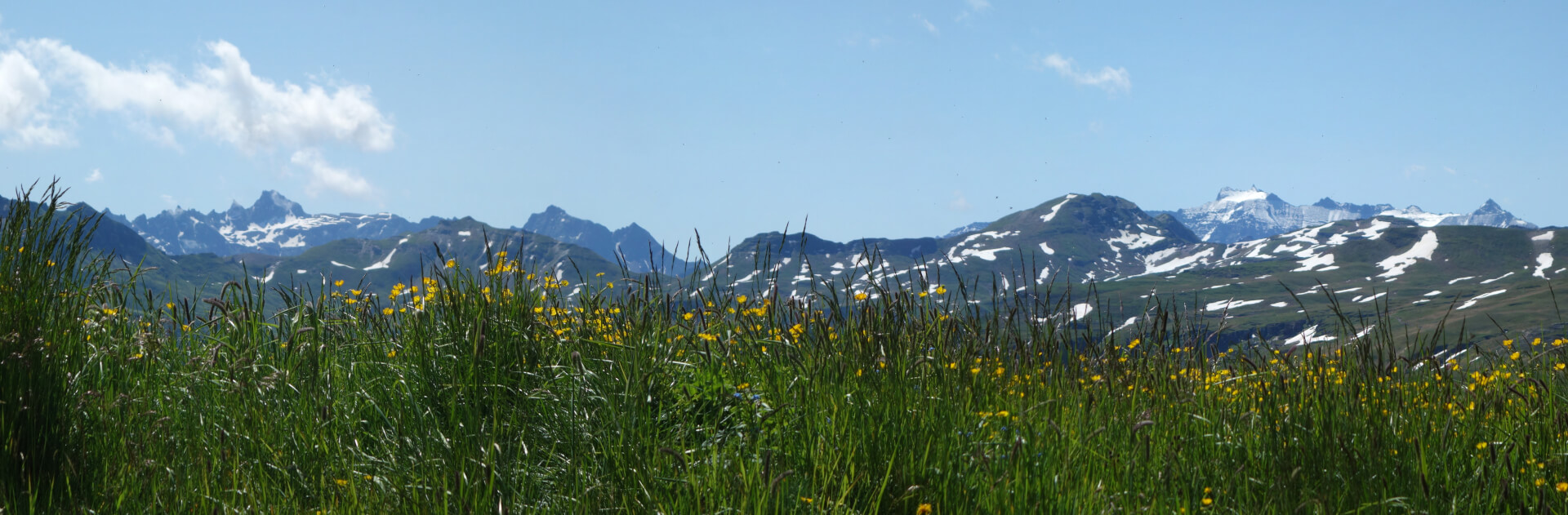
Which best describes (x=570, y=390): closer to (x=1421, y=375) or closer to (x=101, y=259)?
(x=101, y=259)

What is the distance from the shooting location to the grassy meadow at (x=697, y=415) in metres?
2.81

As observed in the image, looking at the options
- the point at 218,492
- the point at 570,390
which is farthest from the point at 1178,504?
the point at 218,492

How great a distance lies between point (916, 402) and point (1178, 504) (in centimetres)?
92

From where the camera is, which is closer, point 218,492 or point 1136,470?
point 218,492

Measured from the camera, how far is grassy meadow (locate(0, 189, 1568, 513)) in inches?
111

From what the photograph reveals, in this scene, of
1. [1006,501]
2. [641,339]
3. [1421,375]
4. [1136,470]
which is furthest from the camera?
[1421,375]

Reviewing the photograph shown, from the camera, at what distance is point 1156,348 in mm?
4191

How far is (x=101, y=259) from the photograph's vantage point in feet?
14.5

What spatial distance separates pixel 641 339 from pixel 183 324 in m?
3.08

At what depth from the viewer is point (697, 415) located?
3.35 metres

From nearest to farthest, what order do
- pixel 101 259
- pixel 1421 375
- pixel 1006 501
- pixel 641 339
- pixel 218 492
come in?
pixel 1006 501
pixel 218 492
pixel 641 339
pixel 1421 375
pixel 101 259

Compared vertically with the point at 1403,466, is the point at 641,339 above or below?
above

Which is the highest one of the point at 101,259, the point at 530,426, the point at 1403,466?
the point at 101,259

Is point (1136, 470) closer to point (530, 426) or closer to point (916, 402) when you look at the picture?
point (916, 402)
